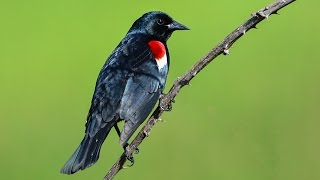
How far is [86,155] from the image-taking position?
3.55 meters

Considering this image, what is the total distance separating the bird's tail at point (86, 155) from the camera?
11.3 feet

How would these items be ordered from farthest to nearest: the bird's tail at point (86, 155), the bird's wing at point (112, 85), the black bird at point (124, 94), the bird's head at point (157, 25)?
the bird's head at point (157, 25) → the bird's wing at point (112, 85) → the black bird at point (124, 94) → the bird's tail at point (86, 155)

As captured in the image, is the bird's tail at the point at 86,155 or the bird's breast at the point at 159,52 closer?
the bird's tail at the point at 86,155

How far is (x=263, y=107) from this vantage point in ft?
24.1

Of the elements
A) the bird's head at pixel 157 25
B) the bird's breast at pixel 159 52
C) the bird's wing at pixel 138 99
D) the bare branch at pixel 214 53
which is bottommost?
the bare branch at pixel 214 53

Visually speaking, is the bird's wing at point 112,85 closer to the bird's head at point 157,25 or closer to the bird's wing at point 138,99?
the bird's wing at point 138,99

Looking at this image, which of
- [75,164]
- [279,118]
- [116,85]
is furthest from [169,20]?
[279,118]

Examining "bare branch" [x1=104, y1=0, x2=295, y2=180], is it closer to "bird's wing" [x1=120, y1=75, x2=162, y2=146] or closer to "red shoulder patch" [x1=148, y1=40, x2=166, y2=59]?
"bird's wing" [x1=120, y1=75, x2=162, y2=146]

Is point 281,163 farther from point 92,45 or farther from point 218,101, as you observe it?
point 92,45

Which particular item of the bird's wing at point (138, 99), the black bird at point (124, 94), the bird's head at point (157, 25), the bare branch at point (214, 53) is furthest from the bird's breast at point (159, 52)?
the bare branch at point (214, 53)

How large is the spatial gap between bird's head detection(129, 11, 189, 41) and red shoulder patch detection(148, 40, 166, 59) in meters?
0.31

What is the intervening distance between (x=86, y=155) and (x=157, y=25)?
112 centimetres

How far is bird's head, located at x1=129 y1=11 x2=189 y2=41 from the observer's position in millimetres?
4445

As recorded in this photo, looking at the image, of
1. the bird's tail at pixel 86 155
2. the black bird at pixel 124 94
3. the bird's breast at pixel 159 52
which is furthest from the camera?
the bird's breast at pixel 159 52
